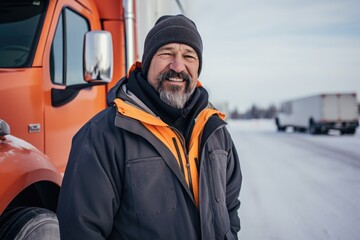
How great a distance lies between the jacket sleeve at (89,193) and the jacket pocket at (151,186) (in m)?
0.10

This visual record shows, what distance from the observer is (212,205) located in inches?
72.6

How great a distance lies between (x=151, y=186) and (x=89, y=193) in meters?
0.28

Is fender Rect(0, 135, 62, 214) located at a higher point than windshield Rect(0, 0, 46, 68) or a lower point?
lower

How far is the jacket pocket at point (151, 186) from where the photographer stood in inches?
64.5

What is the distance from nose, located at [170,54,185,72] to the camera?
6.23 ft

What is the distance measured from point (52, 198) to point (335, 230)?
3.36m

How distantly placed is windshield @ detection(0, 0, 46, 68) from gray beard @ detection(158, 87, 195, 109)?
1.29 meters

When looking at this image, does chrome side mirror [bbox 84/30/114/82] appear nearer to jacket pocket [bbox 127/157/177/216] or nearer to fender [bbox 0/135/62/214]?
fender [bbox 0/135/62/214]

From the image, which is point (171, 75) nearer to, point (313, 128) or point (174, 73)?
point (174, 73)

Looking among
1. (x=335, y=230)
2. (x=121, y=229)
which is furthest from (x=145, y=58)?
(x=335, y=230)

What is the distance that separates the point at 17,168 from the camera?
206cm

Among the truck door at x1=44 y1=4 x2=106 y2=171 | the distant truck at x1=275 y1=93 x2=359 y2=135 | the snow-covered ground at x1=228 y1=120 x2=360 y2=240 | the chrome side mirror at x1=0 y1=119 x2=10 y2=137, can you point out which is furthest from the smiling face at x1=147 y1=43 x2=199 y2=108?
the distant truck at x1=275 y1=93 x2=359 y2=135

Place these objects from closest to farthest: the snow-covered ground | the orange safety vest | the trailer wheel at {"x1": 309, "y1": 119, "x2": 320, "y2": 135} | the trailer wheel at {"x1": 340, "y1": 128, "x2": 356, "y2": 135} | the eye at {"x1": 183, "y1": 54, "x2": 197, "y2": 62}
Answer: the orange safety vest, the eye at {"x1": 183, "y1": 54, "x2": 197, "y2": 62}, the snow-covered ground, the trailer wheel at {"x1": 340, "y1": 128, "x2": 356, "y2": 135}, the trailer wheel at {"x1": 309, "y1": 119, "x2": 320, "y2": 135}

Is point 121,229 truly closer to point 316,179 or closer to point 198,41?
point 198,41
